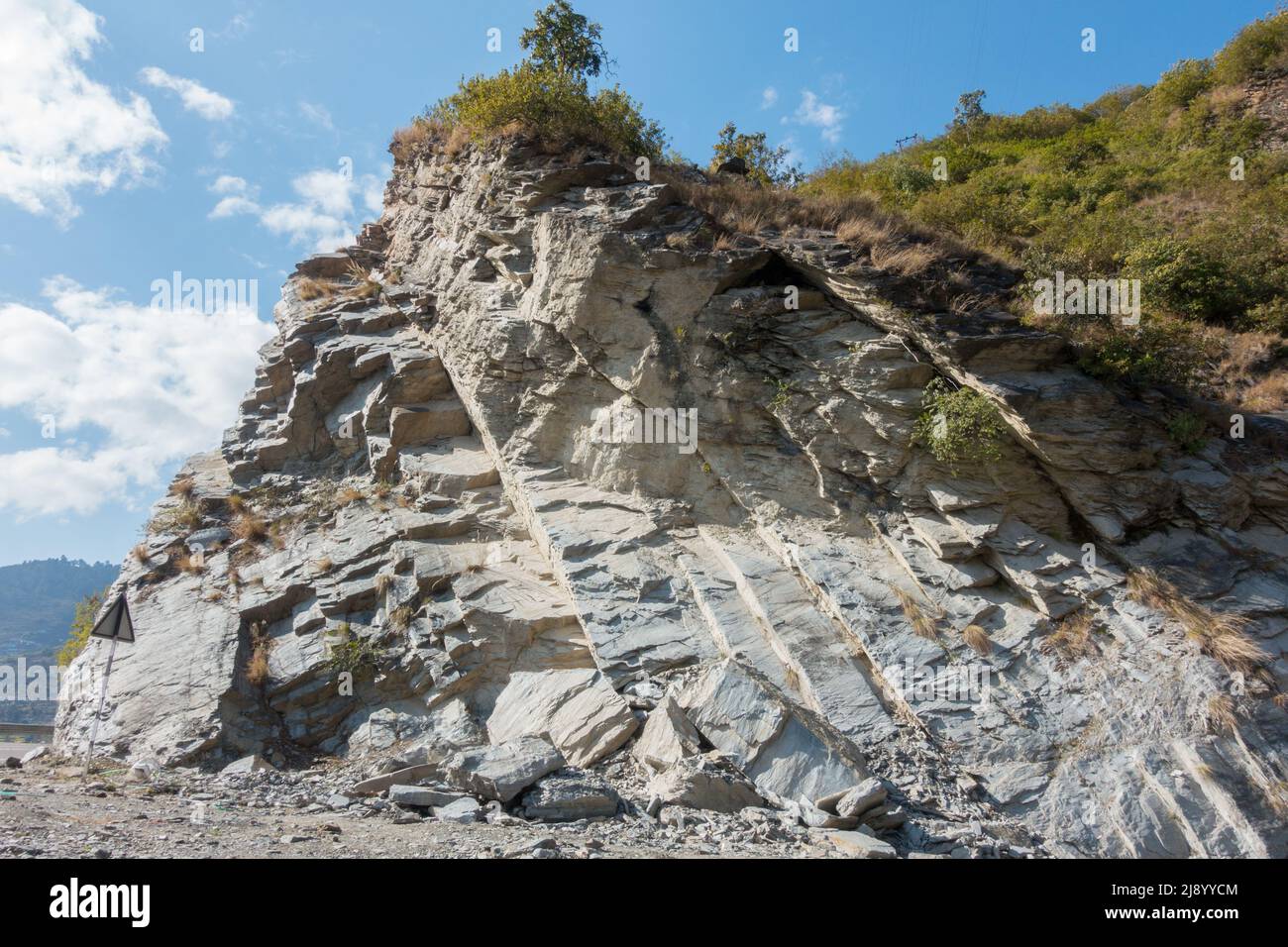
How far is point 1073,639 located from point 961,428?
329cm

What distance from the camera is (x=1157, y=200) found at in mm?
17297

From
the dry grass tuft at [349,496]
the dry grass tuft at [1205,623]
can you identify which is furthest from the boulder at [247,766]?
the dry grass tuft at [1205,623]

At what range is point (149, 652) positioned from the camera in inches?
480

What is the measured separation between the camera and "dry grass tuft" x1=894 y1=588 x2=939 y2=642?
30.9 feet

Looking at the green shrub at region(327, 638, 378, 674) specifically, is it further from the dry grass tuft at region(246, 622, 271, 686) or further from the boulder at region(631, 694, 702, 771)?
the boulder at region(631, 694, 702, 771)

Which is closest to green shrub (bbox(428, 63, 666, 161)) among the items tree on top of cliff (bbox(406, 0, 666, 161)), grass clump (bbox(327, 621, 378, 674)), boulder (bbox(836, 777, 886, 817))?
tree on top of cliff (bbox(406, 0, 666, 161))

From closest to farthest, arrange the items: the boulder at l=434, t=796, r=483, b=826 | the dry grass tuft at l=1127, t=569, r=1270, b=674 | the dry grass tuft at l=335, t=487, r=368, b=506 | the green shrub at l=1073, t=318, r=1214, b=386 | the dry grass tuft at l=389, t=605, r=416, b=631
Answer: the boulder at l=434, t=796, r=483, b=826, the dry grass tuft at l=1127, t=569, r=1270, b=674, the green shrub at l=1073, t=318, r=1214, b=386, the dry grass tuft at l=389, t=605, r=416, b=631, the dry grass tuft at l=335, t=487, r=368, b=506

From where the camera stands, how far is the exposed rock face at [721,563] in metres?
8.01

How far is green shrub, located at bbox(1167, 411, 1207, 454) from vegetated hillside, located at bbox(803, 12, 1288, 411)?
0.80 meters

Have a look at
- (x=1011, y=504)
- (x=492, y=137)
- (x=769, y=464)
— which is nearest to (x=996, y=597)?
(x=1011, y=504)

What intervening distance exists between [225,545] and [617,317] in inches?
391

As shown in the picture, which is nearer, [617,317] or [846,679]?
[846,679]

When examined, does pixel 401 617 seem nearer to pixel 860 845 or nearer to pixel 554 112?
pixel 860 845
